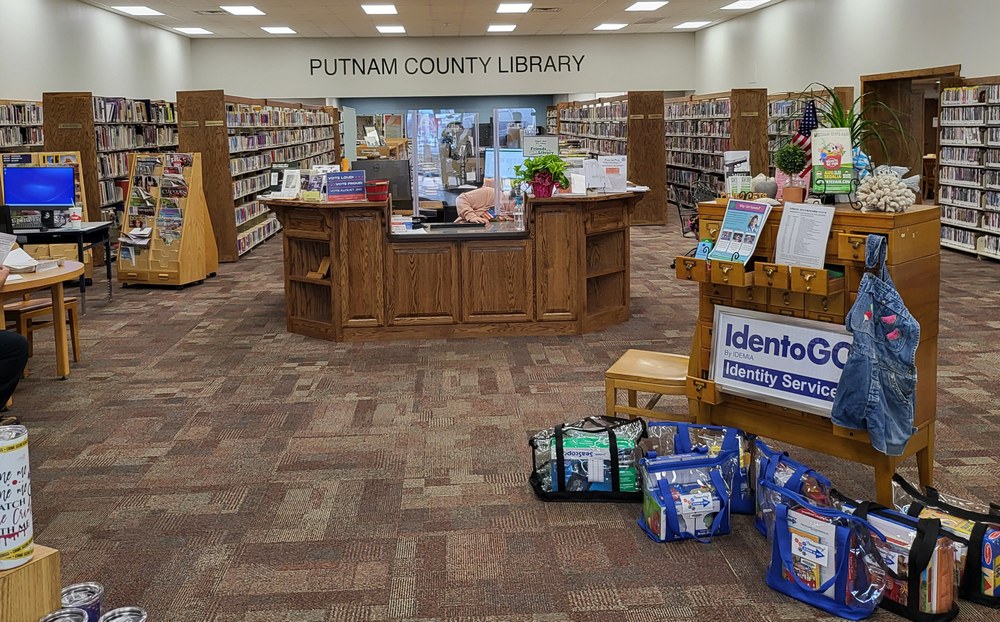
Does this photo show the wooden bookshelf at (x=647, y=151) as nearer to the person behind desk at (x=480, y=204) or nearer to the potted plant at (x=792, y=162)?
the person behind desk at (x=480, y=204)

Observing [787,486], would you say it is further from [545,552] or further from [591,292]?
[591,292]

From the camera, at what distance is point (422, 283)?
717cm

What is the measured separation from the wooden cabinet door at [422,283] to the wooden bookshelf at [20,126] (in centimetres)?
573

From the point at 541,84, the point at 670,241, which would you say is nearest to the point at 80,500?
the point at 670,241

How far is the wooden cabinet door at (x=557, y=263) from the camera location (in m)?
7.14

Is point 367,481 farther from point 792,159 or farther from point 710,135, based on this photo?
point 710,135

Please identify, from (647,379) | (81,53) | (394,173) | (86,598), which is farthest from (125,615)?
(81,53)

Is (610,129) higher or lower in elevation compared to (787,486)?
higher

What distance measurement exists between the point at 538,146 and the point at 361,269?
181 centimetres

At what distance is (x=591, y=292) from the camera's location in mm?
7652

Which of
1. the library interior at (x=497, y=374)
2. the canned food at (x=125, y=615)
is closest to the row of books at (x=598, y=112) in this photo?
the library interior at (x=497, y=374)

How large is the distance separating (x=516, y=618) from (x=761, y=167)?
479 inches

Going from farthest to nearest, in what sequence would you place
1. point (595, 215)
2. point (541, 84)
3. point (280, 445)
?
point (541, 84), point (595, 215), point (280, 445)

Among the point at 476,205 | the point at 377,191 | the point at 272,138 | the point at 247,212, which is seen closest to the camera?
the point at 377,191
